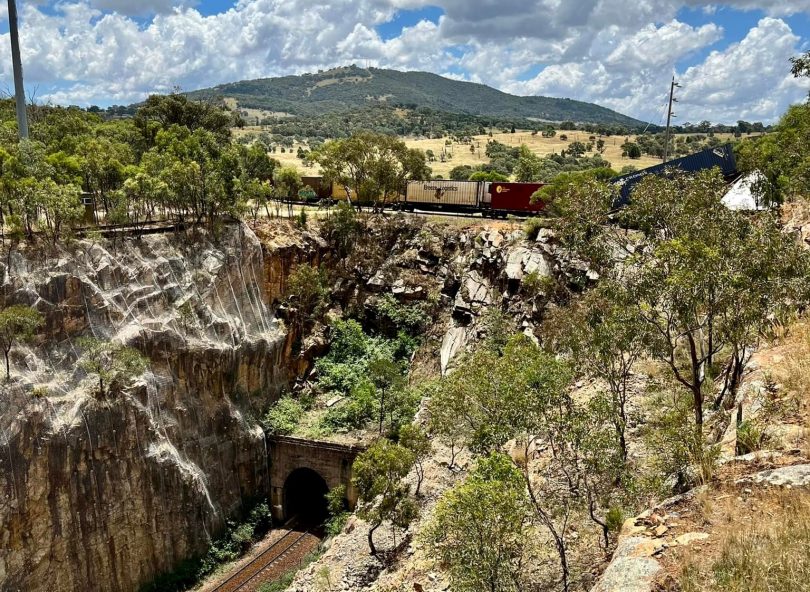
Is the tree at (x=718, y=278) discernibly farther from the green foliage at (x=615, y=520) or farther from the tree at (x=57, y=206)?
the tree at (x=57, y=206)

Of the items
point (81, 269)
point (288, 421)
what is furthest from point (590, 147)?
point (81, 269)

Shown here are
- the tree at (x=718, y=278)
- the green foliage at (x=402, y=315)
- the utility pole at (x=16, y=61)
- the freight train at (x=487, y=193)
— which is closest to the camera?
the tree at (x=718, y=278)

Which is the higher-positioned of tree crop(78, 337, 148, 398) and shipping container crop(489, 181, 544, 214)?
shipping container crop(489, 181, 544, 214)

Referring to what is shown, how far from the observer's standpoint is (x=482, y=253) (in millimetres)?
42188

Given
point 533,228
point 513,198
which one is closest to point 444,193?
point 513,198

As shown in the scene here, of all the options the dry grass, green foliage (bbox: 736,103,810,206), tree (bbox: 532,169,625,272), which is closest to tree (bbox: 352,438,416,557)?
tree (bbox: 532,169,625,272)

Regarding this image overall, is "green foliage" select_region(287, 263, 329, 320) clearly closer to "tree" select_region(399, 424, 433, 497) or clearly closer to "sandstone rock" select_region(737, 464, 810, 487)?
"tree" select_region(399, 424, 433, 497)

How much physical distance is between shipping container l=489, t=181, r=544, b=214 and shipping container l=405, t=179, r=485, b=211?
1.74 m

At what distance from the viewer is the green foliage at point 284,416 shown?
36.7m

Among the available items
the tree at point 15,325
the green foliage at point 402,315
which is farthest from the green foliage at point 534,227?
the tree at point 15,325

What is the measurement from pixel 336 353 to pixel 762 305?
30.8 m

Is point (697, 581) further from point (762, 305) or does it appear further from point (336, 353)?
point (336, 353)

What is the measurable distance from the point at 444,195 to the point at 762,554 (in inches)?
1728

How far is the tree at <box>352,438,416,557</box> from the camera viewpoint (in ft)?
81.9
